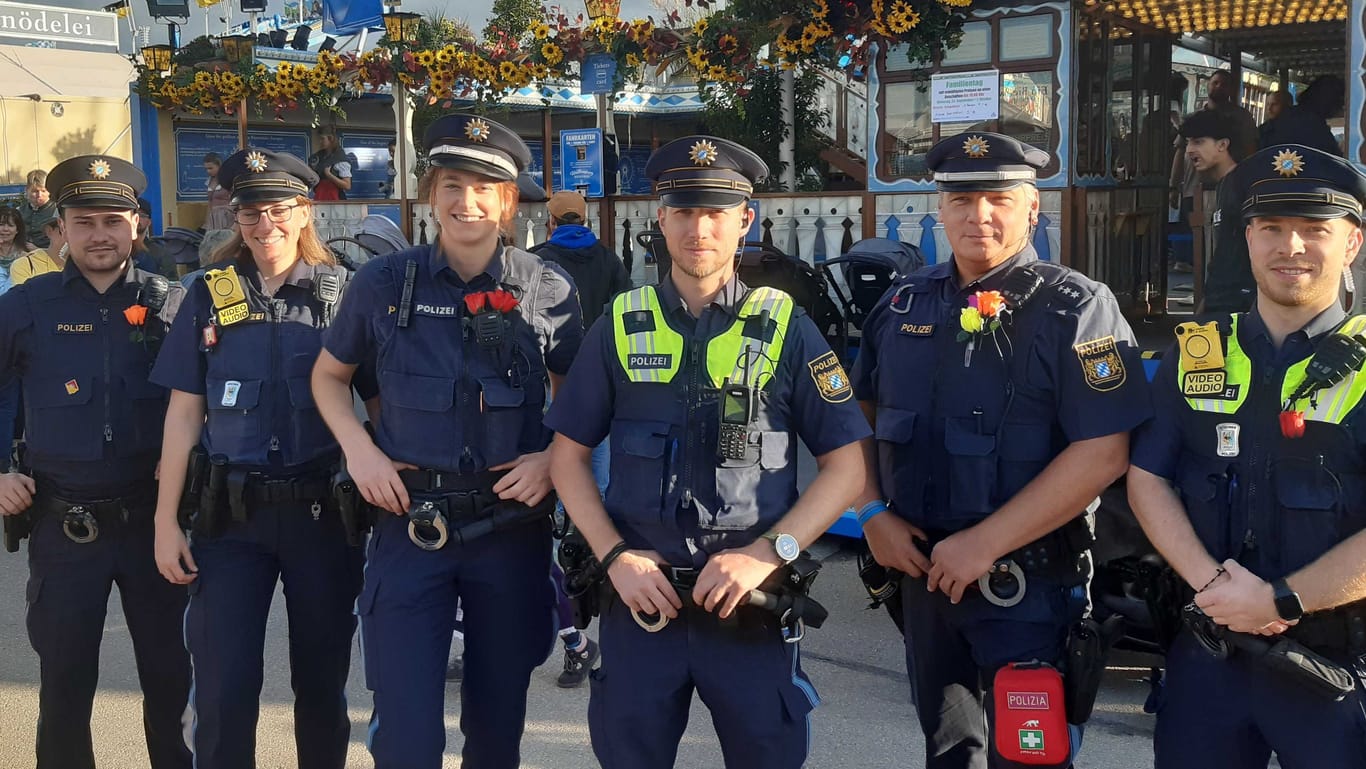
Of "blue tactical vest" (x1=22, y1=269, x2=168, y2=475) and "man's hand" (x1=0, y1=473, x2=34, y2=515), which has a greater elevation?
"blue tactical vest" (x1=22, y1=269, x2=168, y2=475)

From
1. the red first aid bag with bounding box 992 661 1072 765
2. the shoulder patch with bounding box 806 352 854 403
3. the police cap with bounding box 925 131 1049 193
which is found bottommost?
the red first aid bag with bounding box 992 661 1072 765

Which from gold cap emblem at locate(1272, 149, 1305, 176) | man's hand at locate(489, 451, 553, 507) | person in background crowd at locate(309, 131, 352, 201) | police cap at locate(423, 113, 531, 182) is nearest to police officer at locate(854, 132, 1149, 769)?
gold cap emblem at locate(1272, 149, 1305, 176)

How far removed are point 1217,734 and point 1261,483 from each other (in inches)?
21.1

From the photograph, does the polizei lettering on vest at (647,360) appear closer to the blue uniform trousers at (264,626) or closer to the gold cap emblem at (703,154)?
the gold cap emblem at (703,154)

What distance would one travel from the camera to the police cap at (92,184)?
12.6ft

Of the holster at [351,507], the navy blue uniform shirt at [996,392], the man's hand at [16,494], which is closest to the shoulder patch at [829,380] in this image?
the navy blue uniform shirt at [996,392]

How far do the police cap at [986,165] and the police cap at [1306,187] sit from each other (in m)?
0.55

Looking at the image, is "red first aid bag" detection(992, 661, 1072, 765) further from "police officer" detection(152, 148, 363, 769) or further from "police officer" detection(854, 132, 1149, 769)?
"police officer" detection(152, 148, 363, 769)

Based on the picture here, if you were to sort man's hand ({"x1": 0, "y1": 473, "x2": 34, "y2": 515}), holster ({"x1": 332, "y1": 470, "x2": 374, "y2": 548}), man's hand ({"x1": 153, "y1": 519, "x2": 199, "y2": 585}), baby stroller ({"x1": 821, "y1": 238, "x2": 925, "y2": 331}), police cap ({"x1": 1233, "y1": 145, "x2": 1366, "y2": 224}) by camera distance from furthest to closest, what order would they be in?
baby stroller ({"x1": 821, "y1": 238, "x2": 925, "y2": 331}) < man's hand ({"x1": 0, "y1": 473, "x2": 34, "y2": 515}) < man's hand ({"x1": 153, "y1": 519, "x2": 199, "y2": 585}) < holster ({"x1": 332, "y1": 470, "x2": 374, "y2": 548}) < police cap ({"x1": 1233, "y1": 145, "x2": 1366, "y2": 224})

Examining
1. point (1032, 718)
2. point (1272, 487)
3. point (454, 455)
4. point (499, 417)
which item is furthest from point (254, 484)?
point (1272, 487)

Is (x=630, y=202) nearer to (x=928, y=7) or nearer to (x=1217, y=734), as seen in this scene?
(x=928, y=7)

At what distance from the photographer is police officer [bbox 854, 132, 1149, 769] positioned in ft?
9.64

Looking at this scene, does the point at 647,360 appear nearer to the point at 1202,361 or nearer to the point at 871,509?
the point at 871,509

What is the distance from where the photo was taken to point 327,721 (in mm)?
3633
